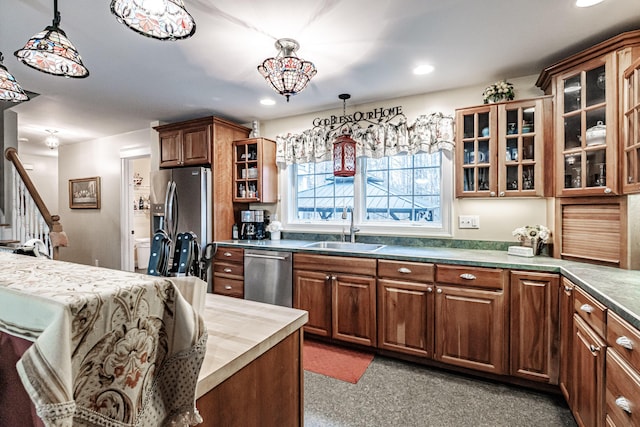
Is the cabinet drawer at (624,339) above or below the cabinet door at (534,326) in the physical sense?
above

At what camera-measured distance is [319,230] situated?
3637 millimetres

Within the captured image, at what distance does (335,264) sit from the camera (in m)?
2.86

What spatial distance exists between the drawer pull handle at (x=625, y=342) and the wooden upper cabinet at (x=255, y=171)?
3.19m

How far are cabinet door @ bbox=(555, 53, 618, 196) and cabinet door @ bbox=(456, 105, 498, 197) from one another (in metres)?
0.44

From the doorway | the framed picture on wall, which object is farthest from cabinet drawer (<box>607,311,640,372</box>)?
the framed picture on wall

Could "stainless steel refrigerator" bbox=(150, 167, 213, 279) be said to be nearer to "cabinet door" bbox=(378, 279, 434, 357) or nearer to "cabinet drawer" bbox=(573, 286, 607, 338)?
"cabinet door" bbox=(378, 279, 434, 357)

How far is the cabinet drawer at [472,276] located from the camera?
7.39 ft

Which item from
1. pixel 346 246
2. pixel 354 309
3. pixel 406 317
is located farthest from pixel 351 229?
pixel 406 317

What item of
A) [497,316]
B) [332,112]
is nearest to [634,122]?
[497,316]

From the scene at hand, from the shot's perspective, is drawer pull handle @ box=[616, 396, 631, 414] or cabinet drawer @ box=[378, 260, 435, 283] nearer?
drawer pull handle @ box=[616, 396, 631, 414]

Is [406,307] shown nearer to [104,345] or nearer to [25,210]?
[104,345]

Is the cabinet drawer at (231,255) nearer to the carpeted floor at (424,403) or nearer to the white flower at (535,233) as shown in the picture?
the carpeted floor at (424,403)

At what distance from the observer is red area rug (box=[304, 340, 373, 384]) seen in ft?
8.09

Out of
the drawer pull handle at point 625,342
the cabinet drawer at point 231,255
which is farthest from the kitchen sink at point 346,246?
the drawer pull handle at point 625,342
